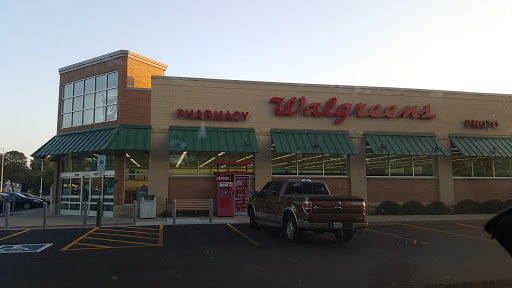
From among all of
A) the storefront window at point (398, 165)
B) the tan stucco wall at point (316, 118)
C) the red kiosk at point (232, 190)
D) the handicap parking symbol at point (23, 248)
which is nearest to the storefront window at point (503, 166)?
the tan stucco wall at point (316, 118)

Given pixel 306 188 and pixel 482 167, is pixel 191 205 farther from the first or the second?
pixel 482 167

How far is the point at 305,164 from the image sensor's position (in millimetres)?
19656

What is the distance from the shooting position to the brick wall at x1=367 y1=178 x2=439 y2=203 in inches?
781

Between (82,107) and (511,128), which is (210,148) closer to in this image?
(82,107)

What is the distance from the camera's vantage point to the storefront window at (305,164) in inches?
766

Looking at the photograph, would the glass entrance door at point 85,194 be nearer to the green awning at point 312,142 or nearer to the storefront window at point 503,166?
the green awning at point 312,142

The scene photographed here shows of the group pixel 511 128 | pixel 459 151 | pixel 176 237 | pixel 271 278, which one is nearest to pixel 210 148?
pixel 176 237

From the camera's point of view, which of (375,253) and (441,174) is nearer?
(375,253)

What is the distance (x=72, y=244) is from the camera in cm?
1007

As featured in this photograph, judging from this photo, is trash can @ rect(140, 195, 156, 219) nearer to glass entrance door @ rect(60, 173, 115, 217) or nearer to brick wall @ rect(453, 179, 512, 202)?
glass entrance door @ rect(60, 173, 115, 217)

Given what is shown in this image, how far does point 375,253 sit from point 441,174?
1385 centimetres

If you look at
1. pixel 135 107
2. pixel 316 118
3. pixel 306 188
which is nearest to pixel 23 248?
pixel 306 188

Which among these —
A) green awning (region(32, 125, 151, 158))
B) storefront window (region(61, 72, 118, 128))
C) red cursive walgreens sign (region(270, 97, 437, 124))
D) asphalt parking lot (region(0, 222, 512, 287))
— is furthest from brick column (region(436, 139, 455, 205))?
storefront window (region(61, 72, 118, 128))

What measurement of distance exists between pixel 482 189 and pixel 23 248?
21930mm
